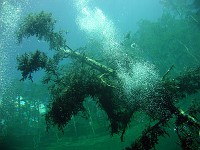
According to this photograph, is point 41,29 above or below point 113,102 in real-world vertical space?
above

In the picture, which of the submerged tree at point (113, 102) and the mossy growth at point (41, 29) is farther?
the mossy growth at point (41, 29)

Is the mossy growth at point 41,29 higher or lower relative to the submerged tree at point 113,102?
higher

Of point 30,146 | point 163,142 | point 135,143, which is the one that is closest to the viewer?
point 135,143

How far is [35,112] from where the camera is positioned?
4831cm

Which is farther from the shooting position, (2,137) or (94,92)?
(2,137)

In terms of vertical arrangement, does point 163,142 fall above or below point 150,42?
below

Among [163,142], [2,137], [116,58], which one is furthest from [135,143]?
[163,142]

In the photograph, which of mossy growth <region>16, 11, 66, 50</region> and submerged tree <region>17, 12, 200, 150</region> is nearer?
submerged tree <region>17, 12, 200, 150</region>

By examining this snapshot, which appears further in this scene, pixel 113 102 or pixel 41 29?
pixel 41 29

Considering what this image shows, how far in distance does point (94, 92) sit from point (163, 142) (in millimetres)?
73946

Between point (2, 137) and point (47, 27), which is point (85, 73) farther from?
point (2, 137)

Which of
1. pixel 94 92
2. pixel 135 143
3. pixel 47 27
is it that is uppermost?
pixel 47 27

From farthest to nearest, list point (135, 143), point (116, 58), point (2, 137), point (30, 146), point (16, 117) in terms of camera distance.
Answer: point (30, 146), point (16, 117), point (2, 137), point (116, 58), point (135, 143)

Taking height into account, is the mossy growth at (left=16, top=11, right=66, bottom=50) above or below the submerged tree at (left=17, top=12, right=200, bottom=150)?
above
